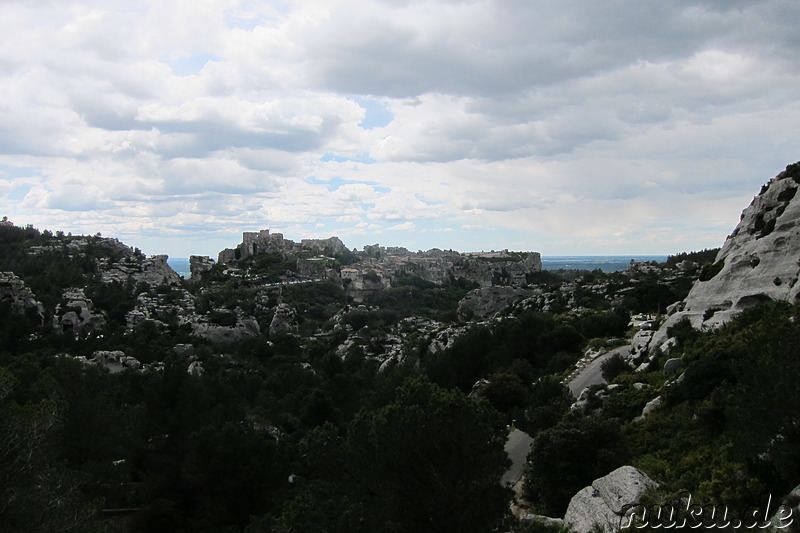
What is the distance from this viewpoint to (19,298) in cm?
5203

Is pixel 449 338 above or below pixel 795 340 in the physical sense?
below

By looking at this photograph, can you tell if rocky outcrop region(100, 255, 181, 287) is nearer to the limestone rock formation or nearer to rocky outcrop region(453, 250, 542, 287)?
the limestone rock formation

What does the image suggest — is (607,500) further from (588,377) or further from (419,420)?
(588,377)

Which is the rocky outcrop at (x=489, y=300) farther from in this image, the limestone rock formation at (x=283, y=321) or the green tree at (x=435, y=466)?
the green tree at (x=435, y=466)

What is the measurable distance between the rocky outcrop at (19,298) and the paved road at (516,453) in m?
48.7

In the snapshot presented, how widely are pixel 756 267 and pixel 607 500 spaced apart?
1683 centimetres

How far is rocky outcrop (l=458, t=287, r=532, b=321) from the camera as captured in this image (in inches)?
3108

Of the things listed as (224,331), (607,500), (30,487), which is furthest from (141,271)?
(607,500)

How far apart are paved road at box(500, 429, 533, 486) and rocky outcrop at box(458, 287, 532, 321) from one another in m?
53.4

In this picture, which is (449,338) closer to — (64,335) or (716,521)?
(64,335)

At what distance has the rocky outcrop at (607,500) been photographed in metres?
10.6

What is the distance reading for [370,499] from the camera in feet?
35.7

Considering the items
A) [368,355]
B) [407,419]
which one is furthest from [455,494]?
[368,355]

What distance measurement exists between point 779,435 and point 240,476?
13874 mm
